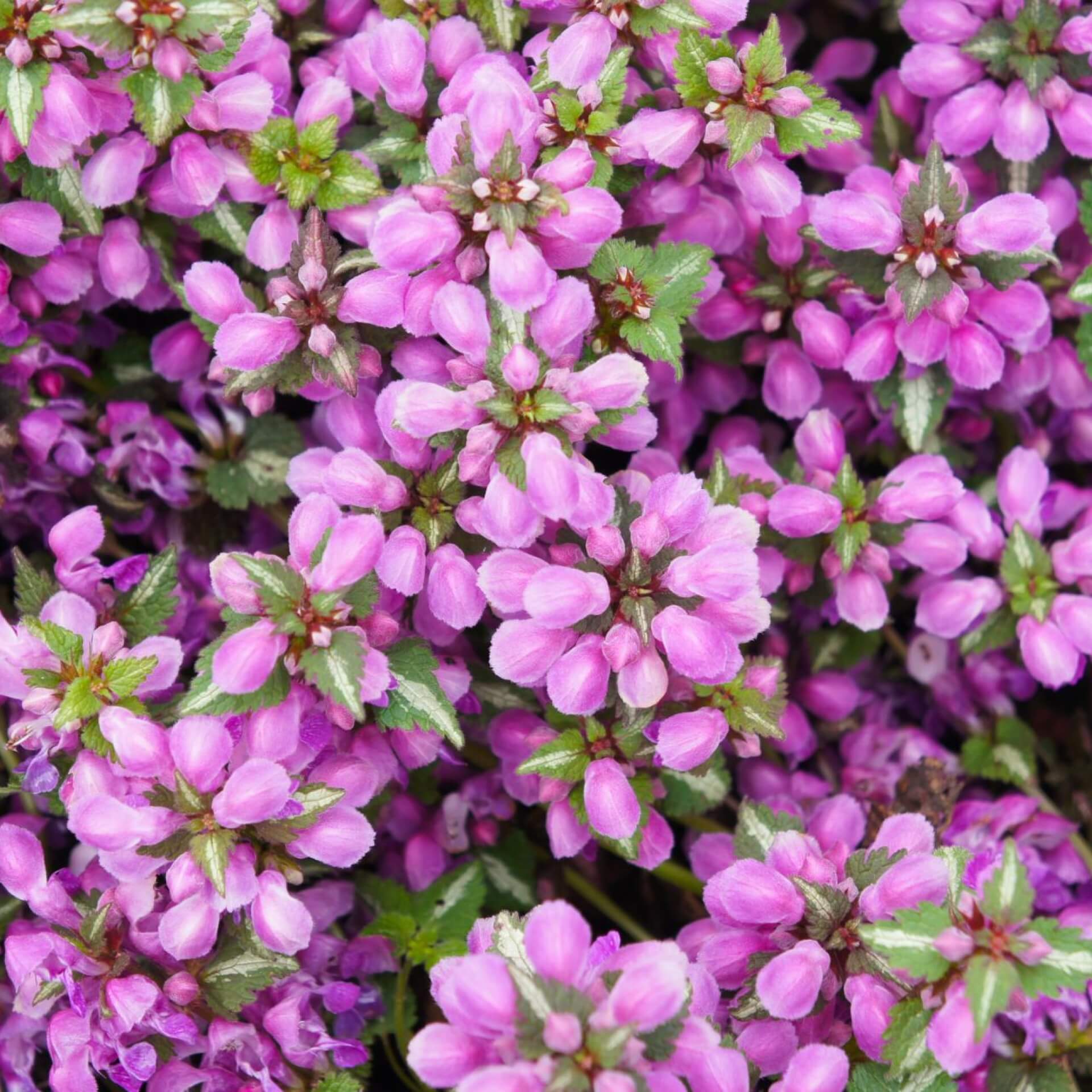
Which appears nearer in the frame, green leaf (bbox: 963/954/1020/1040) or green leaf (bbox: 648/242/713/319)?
green leaf (bbox: 963/954/1020/1040)

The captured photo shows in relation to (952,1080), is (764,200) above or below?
above

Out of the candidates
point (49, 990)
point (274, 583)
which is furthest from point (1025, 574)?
point (49, 990)

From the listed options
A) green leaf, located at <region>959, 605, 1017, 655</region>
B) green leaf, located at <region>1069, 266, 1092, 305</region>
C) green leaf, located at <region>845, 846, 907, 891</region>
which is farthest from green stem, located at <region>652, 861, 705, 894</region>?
green leaf, located at <region>1069, 266, 1092, 305</region>

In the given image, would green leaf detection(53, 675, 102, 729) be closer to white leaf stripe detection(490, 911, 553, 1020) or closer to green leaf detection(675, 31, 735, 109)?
white leaf stripe detection(490, 911, 553, 1020)

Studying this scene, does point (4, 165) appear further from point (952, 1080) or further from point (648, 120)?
point (952, 1080)

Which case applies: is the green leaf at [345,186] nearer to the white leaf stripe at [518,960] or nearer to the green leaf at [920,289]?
the green leaf at [920,289]

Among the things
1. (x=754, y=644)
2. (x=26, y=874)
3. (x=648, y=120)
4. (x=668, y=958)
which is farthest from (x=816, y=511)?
(x=26, y=874)
